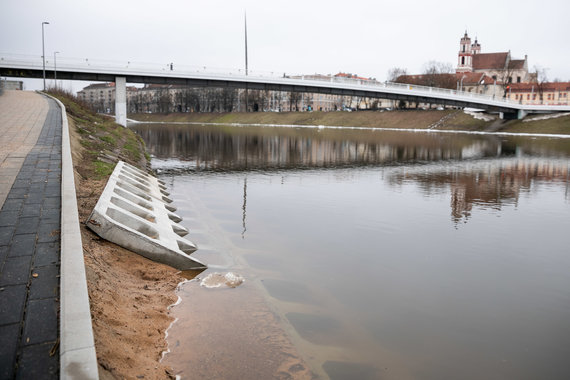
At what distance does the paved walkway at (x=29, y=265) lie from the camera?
3.98 metres

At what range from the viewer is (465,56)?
13712cm

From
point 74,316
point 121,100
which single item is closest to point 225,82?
point 121,100

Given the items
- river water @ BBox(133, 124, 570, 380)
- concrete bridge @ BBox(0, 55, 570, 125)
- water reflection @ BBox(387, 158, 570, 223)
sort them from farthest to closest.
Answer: concrete bridge @ BBox(0, 55, 570, 125)
water reflection @ BBox(387, 158, 570, 223)
river water @ BBox(133, 124, 570, 380)

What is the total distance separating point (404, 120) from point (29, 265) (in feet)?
260

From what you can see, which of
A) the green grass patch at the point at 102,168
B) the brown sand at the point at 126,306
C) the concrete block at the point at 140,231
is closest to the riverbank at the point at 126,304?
the brown sand at the point at 126,306

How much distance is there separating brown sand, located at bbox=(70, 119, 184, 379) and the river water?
33cm

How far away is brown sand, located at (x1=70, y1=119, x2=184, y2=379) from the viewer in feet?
17.3

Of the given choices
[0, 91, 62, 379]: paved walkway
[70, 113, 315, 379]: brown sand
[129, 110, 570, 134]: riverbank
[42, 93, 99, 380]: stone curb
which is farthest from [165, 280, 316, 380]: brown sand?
[129, 110, 570, 134]: riverbank

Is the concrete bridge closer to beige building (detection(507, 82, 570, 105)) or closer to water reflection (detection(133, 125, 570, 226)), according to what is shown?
water reflection (detection(133, 125, 570, 226))

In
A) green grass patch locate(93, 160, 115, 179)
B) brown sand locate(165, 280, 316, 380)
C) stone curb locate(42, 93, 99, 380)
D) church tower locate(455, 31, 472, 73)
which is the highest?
church tower locate(455, 31, 472, 73)

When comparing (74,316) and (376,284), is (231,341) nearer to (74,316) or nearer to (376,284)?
(74,316)

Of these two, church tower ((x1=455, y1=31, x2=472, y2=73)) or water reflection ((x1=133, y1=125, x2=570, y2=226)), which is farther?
church tower ((x1=455, y1=31, x2=472, y2=73))

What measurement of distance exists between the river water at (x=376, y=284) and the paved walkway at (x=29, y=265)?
1992 mm

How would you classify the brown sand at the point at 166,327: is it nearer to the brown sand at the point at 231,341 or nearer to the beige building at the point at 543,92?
the brown sand at the point at 231,341
